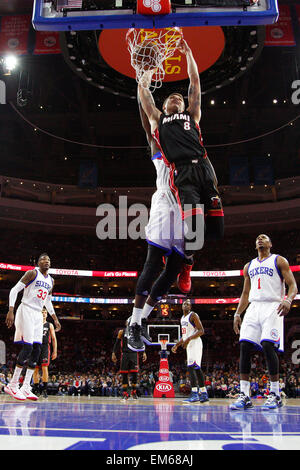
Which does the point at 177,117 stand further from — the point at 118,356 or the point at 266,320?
the point at 118,356

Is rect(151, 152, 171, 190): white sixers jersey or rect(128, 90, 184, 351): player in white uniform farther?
rect(151, 152, 171, 190): white sixers jersey

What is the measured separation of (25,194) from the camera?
32.6 m

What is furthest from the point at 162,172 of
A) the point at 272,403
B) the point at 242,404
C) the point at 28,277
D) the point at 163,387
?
the point at 163,387

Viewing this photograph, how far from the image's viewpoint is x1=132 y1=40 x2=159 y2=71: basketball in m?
4.97

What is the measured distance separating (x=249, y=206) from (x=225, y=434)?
29.7m

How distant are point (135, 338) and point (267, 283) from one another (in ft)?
11.6

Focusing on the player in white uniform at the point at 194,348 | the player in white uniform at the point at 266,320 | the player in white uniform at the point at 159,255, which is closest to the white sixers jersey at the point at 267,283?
the player in white uniform at the point at 266,320

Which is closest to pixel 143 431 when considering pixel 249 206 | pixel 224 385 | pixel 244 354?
pixel 244 354

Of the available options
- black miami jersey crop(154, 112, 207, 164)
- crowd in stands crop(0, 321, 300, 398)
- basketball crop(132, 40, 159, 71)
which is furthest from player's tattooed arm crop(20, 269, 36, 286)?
crowd in stands crop(0, 321, 300, 398)

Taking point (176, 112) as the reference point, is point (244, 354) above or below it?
below

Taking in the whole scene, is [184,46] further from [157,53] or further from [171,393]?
[171,393]

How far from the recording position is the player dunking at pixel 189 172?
3.21m

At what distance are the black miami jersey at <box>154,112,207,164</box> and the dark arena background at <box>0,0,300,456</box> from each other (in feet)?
32.2

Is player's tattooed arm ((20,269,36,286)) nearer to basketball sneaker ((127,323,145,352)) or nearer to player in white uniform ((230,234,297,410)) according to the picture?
player in white uniform ((230,234,297,410))
